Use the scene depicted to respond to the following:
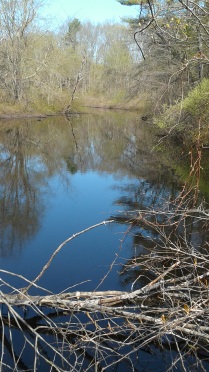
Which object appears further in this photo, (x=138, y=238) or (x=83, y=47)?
(x=83, y=47)

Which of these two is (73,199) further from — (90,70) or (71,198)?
(90,70)

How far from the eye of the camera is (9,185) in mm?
Answer: 11633

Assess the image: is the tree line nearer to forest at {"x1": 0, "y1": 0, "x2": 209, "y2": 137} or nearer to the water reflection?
forest at {"x1": 0, "y1": 0, "x2": 209, "y2": 137}

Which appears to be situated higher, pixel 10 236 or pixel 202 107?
pixel 202 107

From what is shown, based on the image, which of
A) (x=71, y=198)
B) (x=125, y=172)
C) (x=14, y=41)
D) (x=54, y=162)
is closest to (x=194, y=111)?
(x=125, y=172)

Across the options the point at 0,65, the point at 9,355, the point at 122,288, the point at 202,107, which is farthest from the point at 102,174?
the point at 0,65

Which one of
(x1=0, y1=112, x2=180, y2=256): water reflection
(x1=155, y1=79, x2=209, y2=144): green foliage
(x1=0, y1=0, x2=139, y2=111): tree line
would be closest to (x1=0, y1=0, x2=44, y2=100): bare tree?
(x1=0, y1=0, x2=139, y2=111): tree line

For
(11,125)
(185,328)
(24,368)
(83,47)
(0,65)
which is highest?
(83,47)

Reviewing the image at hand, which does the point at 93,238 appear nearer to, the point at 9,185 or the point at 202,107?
the point at 9,185

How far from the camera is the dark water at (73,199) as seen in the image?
641 cm

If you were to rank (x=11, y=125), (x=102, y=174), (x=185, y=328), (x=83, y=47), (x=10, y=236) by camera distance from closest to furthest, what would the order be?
(x=185, y=328) → (x=10, y=236) → (x=102, y=174) → (x=11, y=125) → (x=83, y=47)

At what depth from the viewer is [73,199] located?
34.6 ft

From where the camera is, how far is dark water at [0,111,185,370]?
21.0 ft

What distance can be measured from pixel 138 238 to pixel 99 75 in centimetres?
4719
